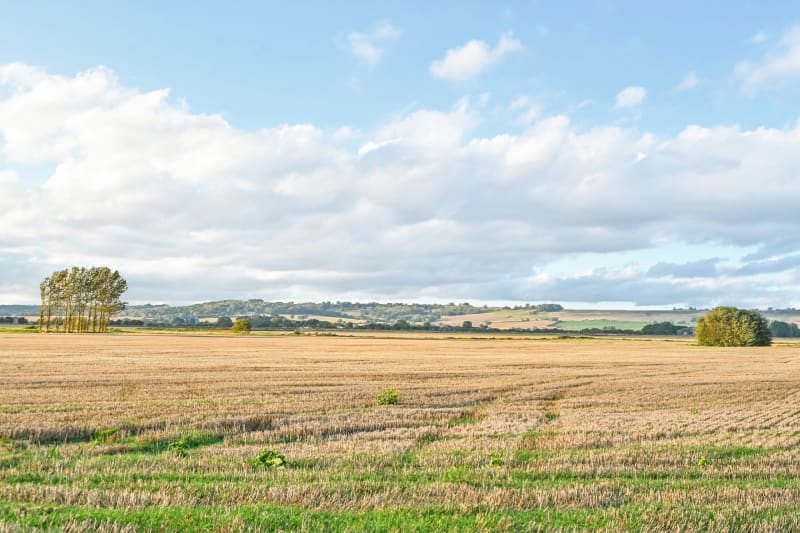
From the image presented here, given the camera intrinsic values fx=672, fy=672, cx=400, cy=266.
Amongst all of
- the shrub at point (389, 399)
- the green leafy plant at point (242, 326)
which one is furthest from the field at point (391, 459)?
the green leafy plant at point (242, 326)

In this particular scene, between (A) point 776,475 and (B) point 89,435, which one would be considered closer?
(A) point 776,475

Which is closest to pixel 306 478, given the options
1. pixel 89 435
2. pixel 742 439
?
pixel 89 435

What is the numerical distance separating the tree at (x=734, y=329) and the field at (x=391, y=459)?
311 ft

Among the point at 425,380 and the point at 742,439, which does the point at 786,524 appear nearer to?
the point at 742,439

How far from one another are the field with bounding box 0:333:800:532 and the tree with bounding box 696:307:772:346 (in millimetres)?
94792

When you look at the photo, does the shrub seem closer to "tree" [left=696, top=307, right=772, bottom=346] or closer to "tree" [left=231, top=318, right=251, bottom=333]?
"tree" [left=696, top=307, right=772, bottom=346]

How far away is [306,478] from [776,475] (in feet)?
30.1

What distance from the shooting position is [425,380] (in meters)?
35.5

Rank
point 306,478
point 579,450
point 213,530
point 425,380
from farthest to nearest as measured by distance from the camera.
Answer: point 425,380 → point 579,450 → point 306,478 → point 213,530

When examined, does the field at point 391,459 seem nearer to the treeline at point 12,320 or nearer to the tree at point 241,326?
the tree at point 241,326

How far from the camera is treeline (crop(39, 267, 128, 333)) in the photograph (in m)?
146

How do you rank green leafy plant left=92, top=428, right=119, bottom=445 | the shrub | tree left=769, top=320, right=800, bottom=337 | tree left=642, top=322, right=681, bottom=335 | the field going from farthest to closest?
tree left=769, top=320, right=800, bottom=337 < tree left=642, top=322, right=681, bottom=335 < the shrub < green leafy plant left=92, top=428, right=119, bottom=445 < the field

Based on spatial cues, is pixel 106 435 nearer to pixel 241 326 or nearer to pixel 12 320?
pixel 241 326

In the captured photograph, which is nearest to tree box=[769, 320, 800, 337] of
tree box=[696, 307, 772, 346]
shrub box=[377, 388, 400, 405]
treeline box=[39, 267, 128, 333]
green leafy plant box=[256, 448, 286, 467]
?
tree box=[696, 307, 772, 346]
